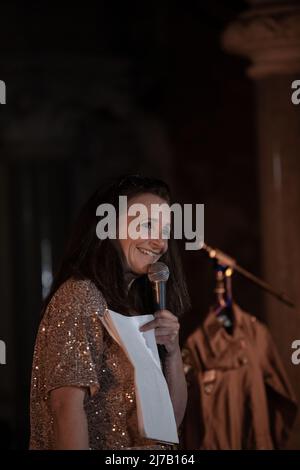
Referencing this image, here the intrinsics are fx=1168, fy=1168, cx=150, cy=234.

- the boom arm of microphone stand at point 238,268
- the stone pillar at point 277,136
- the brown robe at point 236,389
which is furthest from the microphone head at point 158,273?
the stone pillar at point 277,136

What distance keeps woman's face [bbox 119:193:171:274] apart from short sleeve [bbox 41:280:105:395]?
0.15 meters

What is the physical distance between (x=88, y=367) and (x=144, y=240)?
34 centimetres

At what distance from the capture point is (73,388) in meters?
2.33

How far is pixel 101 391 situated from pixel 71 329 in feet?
0.52

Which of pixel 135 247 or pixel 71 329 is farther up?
pixel 135 247

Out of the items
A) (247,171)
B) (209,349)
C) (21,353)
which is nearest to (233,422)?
(209,349)

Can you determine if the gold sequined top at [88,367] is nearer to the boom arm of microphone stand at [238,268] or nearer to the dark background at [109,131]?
the boom arm of microphone stand at [238,268]

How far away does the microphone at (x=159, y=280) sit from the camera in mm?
2529

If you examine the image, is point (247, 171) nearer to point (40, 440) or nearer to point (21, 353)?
point (21, 353)

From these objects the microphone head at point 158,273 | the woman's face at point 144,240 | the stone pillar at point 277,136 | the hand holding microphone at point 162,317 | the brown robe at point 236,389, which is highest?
the stone pillar at point 277,136

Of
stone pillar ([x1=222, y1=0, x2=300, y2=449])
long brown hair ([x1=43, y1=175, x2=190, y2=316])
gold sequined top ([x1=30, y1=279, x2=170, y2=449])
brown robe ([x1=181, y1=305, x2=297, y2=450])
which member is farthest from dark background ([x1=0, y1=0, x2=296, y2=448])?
gold sequined top ([x1=30, y1=279, x2=170, y2=449])

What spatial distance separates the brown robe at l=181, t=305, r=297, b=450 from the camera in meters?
3.65

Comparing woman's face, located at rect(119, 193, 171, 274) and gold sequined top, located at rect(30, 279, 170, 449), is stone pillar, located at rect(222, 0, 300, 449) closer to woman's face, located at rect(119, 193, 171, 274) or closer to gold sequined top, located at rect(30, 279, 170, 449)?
woman's face, located at rect(119, 193, 171, 274)

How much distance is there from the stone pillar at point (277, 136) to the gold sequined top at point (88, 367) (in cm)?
213
